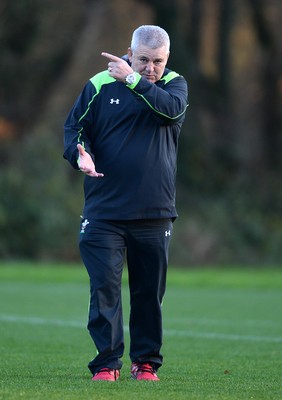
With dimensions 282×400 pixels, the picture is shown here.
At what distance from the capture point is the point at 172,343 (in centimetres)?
1162

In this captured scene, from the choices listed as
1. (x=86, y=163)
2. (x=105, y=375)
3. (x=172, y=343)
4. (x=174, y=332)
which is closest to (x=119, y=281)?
(x=105, y=375)

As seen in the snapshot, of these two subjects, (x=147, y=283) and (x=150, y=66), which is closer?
(x=150, y=66)

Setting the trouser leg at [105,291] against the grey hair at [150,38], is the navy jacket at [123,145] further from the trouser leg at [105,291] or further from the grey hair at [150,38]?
the grey hair at [150,38]

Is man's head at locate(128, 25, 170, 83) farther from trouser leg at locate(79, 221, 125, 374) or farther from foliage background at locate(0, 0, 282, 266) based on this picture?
foliage background at locate(0, 0, 282, 266)

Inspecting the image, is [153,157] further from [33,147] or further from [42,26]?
[42,26]

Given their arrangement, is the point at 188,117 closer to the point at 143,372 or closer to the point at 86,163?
the point at 143,372

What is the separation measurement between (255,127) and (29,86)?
889cm

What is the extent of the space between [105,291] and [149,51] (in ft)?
5.26

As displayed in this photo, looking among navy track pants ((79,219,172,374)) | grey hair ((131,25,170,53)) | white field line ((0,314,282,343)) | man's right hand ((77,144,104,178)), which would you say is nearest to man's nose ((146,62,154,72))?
grey hair ((131,25,170,53))

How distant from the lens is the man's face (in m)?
7.92

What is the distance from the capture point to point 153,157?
26.5 feet

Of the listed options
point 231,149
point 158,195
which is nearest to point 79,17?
point 231,149

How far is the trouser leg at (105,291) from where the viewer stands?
8.05 meters

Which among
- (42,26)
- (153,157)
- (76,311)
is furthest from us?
(42,26)
